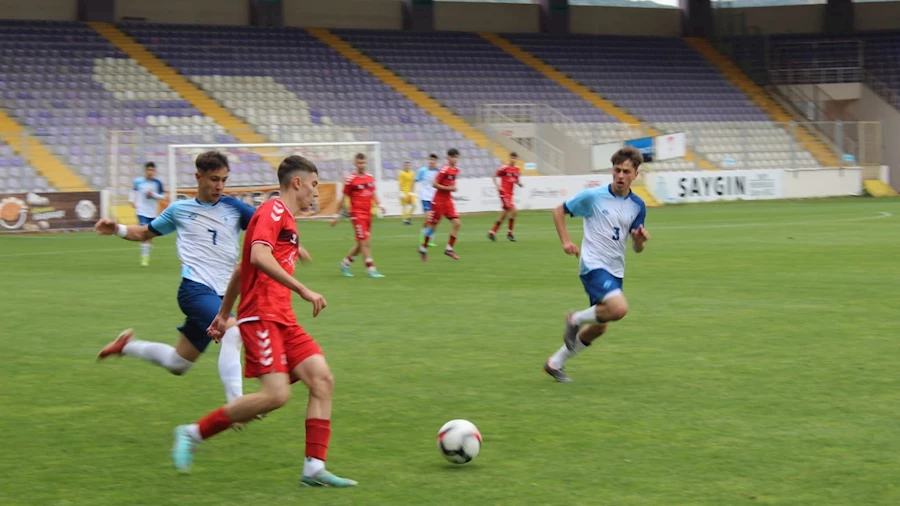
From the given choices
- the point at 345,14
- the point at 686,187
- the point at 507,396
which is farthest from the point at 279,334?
the point at 345,14

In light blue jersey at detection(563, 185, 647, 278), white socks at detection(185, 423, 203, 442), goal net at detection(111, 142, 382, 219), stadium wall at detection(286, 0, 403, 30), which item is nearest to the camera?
white socks at detection(185, 423, 203, 442)

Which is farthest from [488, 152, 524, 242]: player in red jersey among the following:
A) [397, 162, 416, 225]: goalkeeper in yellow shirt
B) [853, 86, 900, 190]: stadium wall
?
[853, 86, 900, 190]: stadium wall

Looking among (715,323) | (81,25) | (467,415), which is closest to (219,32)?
(81,25)

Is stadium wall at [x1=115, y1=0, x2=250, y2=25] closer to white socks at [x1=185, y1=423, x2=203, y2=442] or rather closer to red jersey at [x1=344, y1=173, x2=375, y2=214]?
red jersey at [x1=344, y1=173, x2=375, y2=214]

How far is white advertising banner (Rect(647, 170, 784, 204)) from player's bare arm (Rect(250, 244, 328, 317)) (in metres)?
36.3

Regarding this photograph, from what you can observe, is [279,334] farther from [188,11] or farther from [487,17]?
[487,17]

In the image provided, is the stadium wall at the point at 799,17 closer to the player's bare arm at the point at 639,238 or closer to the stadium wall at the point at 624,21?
the stadium wall at the point at 624,21

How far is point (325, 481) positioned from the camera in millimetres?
5898

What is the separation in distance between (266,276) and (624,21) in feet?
164

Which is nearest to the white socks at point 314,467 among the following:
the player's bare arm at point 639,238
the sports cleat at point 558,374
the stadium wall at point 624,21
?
the sports cleat at point 558,374

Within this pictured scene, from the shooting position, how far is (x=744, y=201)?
139 feet

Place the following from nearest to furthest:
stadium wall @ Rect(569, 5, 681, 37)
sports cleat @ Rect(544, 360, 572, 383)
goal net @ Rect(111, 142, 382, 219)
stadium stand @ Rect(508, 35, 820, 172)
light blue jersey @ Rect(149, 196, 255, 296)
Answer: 1. light blue jersey @ Rect(149, 196, 255, 296)
2. sports cleat @ Rect(544, 360, 572, 383)
3. goal net @ Rect(111, 142, 382, 219)
4. stadium stand @ Rect(508, 35, 820, 172)
5. stadium wall @ Rect(569, 5, 681, 37)

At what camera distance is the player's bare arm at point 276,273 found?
571 cm

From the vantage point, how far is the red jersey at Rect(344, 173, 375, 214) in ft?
61.8
